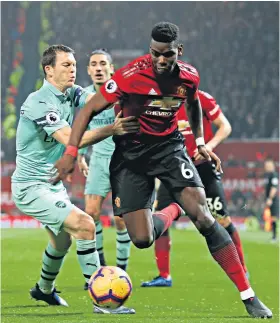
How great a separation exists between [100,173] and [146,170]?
9.20ft

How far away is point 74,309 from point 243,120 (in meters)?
21.5

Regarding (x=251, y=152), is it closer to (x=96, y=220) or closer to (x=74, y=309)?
(x=96, y=220)

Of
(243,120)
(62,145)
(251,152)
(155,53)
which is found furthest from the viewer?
(243,120)

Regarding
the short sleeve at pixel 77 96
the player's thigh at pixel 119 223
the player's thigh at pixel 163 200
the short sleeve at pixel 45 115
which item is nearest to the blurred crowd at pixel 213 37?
the player's thigh at pixel 163 200

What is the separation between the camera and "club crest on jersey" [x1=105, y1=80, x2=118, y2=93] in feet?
20.8

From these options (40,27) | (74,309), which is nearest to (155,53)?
(74,309)

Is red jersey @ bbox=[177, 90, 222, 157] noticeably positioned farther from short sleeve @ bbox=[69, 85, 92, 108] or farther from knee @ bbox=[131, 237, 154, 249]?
knee @ bbox=[131, 237, 154, 249]

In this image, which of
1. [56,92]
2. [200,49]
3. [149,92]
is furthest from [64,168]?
[200,49]

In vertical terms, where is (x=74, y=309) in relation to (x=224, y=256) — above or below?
below

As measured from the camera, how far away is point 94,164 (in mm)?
9922

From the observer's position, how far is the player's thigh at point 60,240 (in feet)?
24.3

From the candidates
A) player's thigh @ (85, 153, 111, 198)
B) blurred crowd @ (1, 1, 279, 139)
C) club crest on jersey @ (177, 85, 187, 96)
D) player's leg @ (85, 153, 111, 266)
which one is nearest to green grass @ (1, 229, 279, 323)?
player's leg @ (85, 153, 111, 266)

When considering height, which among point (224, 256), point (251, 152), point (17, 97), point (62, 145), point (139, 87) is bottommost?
point (251, 152)

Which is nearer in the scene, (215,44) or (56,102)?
(56,102)
